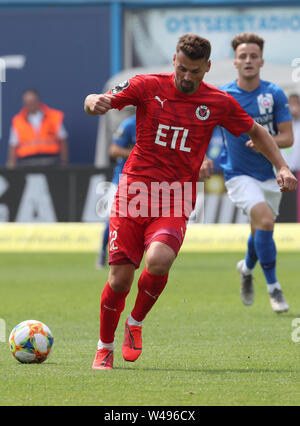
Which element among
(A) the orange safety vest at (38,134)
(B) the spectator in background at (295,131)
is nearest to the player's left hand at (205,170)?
(B) the spectator in background at (295,131)

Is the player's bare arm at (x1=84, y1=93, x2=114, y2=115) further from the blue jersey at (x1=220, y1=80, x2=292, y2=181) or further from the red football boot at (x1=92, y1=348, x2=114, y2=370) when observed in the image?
the blue jersey at (x1=220, y1=80, x2=292, y2=181)

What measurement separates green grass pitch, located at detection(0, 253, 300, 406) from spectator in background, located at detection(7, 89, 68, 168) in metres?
7.23

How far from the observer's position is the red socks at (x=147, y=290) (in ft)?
21.1

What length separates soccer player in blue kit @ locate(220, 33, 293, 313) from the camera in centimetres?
914

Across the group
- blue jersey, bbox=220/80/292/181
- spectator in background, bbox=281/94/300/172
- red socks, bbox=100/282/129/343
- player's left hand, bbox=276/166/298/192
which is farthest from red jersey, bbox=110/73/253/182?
spectator in background, bbox=281/94/300/172

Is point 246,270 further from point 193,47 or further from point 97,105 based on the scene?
point 97,105

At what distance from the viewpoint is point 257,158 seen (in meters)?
9.40

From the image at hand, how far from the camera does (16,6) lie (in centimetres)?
2336

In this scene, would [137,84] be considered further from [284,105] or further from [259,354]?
[284,105]

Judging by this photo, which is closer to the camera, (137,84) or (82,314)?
(137,84)

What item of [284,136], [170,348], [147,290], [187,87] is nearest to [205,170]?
[284,136]
